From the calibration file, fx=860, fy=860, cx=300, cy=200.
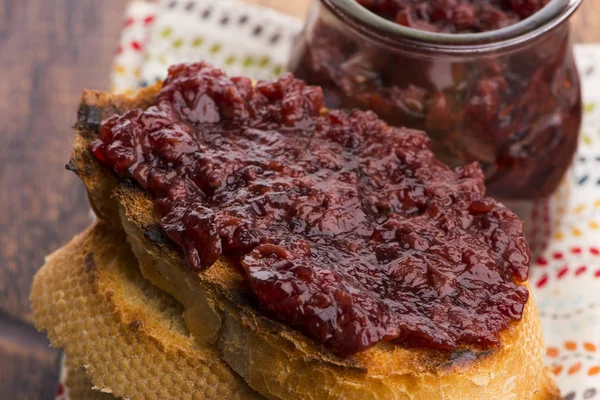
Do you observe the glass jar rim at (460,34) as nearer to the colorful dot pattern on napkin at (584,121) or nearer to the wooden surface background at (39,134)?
the colorful dot pattern on napkin at (584,121)

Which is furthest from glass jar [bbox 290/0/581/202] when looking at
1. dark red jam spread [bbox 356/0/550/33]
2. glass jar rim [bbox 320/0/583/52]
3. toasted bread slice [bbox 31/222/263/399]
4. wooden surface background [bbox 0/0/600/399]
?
wooden surface background [bbox 0/0/600/399]

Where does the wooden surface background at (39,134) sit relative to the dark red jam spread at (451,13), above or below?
below

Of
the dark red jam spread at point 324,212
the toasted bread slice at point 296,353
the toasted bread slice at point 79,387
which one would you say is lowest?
the toasted bread slice at point 79,387

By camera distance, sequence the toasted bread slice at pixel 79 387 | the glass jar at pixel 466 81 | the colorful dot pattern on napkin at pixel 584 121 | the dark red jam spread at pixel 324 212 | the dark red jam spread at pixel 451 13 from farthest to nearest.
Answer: the colorful dot pattern on napkin at pixel 584 121 < the dark red jam spread at pixel 451 13 < the glass jar at pixel 466 81 < the toasted bread slice at pixel 79 387 < the dark red jam spread at pixel 324 212

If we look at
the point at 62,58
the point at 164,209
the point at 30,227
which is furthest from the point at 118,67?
the point at 164,209

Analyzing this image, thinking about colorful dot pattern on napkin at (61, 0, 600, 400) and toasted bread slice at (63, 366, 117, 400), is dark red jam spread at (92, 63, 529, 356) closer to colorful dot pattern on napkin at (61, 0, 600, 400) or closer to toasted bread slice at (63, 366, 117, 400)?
toasted bread slice at (63, 366, 117, 400)

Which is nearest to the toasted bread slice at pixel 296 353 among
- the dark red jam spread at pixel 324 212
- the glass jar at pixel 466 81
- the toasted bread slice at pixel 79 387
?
the dark red jam spread at pixel 324 212
